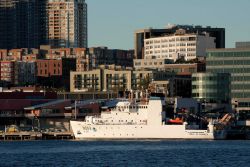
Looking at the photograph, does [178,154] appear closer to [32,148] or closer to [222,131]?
[32,148]

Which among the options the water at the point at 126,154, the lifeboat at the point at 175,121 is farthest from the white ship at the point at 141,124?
the water at the point at 126,154

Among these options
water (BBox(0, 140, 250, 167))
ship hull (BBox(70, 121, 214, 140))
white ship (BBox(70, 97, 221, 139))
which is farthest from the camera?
ship hull (BBox(70, 121, 214, 140))

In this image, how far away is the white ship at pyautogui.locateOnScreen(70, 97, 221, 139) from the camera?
183875mm

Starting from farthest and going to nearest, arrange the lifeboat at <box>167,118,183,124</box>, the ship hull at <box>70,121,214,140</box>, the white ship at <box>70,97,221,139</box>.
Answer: the lifeboat at <box>167,118,183,124</box> → the ship hull at <box>70,121,214,140</box> → the white ship at <box>70,97,221,139</box>

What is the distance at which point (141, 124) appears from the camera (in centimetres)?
18412

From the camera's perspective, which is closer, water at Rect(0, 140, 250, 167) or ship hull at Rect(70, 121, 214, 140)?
water at Rect(0, 140, 250, 167)

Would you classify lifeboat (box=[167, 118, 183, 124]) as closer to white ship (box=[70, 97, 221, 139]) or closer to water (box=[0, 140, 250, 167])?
white ship (box=[70, 97, 221, 139])

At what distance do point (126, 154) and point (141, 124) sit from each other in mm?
40041

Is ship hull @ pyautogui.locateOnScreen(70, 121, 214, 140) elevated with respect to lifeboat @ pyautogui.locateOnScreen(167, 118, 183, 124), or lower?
lower

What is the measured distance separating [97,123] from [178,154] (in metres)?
45.5

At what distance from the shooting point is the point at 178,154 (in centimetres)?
14438

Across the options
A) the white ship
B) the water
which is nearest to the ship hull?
the white ship

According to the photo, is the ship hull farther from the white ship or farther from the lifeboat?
the lifeboat

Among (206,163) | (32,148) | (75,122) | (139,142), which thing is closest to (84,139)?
(75,122)
